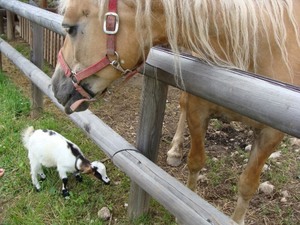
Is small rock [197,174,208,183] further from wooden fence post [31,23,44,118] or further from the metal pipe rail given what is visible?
wooden fence post [31,23,44,118]

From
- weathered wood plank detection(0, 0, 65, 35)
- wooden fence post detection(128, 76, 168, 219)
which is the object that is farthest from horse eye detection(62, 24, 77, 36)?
weathered wood plank detection(0, 0, 65, 35)

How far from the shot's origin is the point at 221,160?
296cm

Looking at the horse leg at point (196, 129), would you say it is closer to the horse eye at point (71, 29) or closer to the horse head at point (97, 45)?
the horse head at point (97, 45)

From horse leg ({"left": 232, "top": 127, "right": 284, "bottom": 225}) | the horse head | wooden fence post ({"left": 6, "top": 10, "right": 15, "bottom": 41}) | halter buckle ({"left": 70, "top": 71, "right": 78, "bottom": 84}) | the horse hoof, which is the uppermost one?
the horse head

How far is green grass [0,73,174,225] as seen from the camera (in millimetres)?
2266

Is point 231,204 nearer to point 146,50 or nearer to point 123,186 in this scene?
point 123,186

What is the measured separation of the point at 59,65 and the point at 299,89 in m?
1.01

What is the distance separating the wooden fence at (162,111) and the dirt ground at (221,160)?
0.81 feet

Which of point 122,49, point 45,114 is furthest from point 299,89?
point 45,114

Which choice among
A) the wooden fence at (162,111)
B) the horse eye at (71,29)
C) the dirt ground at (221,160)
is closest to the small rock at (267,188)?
the dirt ground at (221,160)

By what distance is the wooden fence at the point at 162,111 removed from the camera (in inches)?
40.3

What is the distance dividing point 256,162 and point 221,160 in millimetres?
929

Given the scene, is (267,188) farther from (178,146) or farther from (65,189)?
(65,189)

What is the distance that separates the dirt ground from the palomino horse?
0.89 ft
